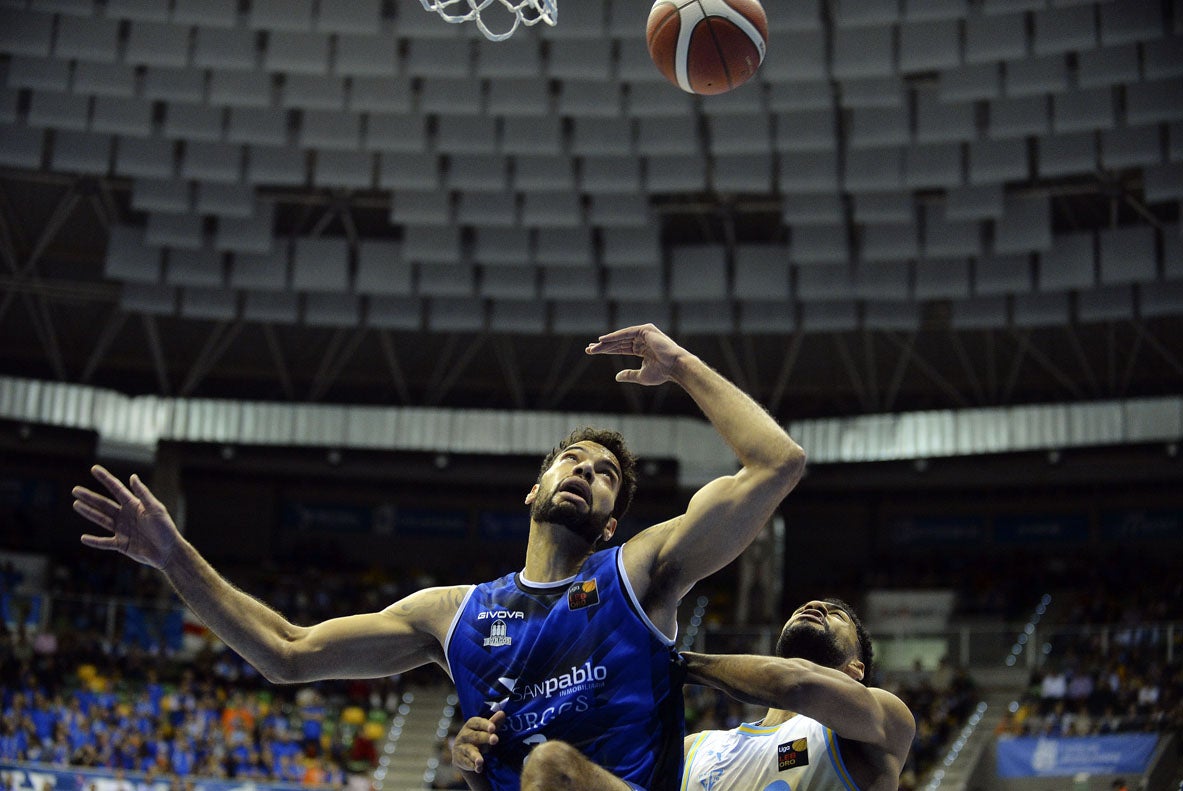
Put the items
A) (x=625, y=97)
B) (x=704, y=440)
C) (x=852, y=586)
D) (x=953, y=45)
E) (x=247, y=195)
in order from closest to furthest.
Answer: (x=953, y=45)
(x=625, y=97)
(x=247, y=195)
(x=704, y=440)
(x=852, y=586)

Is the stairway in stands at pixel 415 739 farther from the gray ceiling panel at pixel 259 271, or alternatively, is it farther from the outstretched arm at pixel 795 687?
the outstretched arm at pixel 795 687

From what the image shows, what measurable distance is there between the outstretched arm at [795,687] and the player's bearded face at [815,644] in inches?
27.5

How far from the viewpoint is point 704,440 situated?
28031mm

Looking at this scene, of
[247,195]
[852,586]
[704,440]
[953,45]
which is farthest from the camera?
[852,586]

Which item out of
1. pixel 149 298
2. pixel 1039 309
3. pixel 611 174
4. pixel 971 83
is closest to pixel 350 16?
pixel 611 174

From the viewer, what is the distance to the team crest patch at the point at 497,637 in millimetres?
4039

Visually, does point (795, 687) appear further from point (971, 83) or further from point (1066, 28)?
point (971, 83)

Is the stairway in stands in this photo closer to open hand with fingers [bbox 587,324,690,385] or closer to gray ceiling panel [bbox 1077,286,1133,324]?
gray ceiling panel [bbox 1077,286,1133,324]

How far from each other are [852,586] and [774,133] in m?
14.7

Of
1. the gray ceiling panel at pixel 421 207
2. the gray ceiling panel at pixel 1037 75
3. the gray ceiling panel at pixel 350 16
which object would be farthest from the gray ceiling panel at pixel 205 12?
the gray ceiling panel at pixel 1037 75

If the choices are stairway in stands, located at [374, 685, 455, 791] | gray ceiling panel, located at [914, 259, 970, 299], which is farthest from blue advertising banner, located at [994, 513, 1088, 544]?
stairway in stands, located at [374, 685, 455, 791]

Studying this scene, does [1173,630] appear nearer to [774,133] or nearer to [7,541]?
[774,133]

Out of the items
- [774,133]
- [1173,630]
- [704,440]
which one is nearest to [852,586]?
[704,440]

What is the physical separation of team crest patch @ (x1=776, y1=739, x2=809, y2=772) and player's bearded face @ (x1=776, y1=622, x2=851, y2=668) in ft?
1.09
